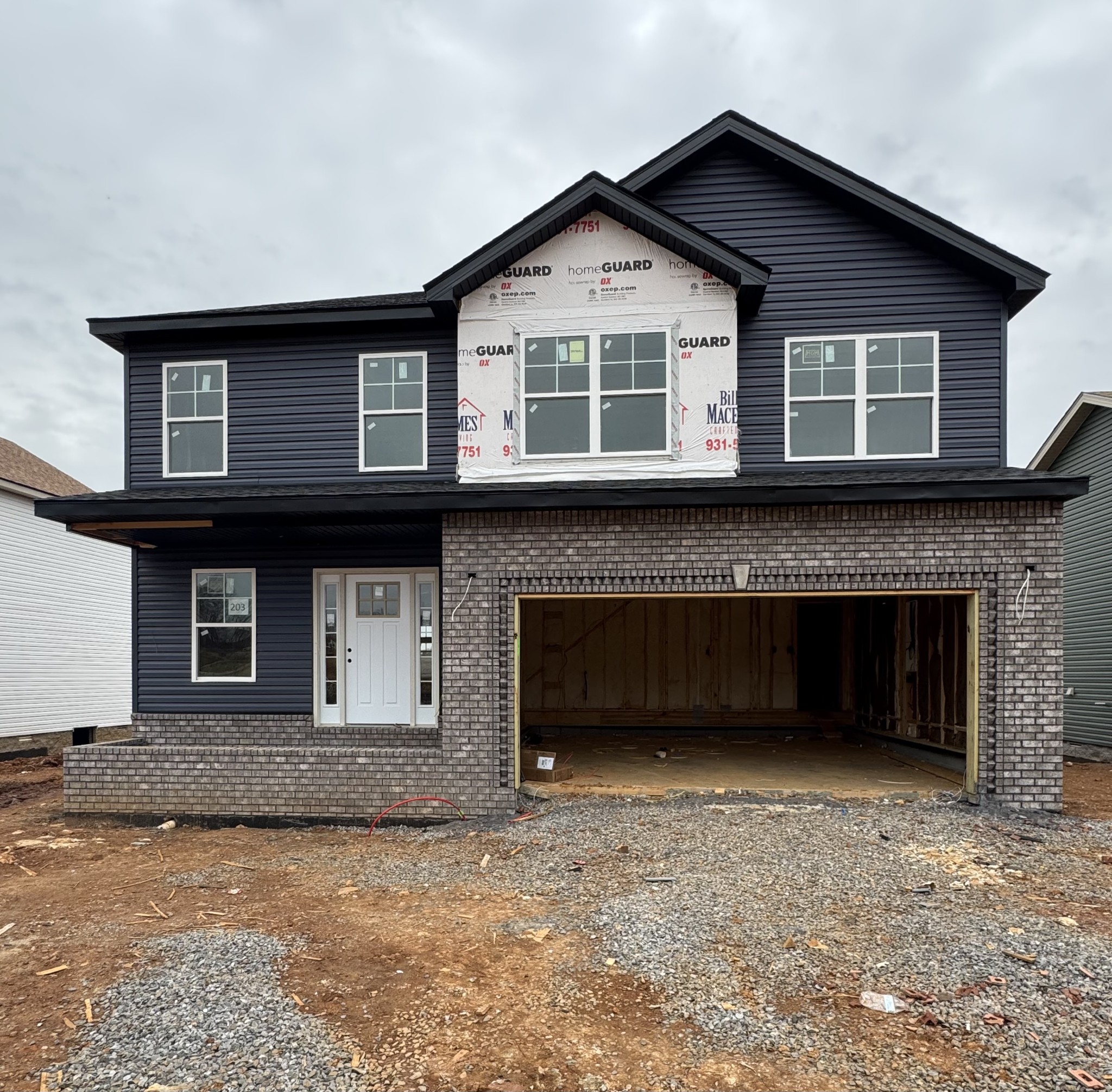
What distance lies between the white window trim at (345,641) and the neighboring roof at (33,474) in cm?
746

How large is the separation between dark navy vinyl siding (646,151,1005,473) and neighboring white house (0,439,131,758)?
14.6 metres

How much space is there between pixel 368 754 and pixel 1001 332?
9563mm

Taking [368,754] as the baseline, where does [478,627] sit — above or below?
above

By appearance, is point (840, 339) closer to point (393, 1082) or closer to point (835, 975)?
point (835, 975)

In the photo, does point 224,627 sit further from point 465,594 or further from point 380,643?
point 465,594

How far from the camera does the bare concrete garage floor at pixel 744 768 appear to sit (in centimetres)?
843

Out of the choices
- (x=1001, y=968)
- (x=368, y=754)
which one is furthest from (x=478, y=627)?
(x=1001, y=968)

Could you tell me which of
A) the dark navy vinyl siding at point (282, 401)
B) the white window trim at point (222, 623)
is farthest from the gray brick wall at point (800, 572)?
the white window trim at point (222, 623)

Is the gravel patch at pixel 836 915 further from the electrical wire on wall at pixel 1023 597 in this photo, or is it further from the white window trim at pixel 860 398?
the white window trim at pixel 860 398

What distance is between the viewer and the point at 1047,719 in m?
7.44

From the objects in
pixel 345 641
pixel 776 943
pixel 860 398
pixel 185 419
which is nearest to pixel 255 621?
pixel 345 641

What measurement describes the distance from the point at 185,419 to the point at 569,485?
6052 millimetres

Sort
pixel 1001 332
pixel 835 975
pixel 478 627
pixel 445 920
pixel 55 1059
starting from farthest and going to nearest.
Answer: pixel 1001 332 → pixel 478 627 → pixel 445 920 → pixel 835 975 → pixel 55 1059

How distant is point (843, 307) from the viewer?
924 cm
